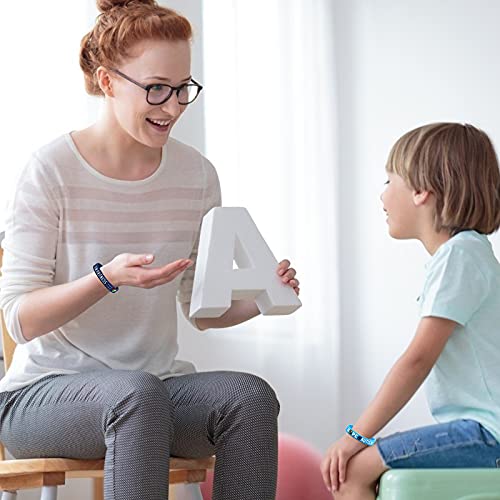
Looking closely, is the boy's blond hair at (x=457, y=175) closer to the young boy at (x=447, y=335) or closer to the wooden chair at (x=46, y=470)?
the young boy at (x=447, y=335)

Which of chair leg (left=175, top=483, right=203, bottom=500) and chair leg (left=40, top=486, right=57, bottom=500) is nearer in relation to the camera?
chair leg (left=40, top=486, right=57, bottom=500)

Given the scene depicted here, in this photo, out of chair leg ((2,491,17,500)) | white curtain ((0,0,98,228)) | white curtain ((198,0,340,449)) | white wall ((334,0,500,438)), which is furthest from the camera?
white curtain ((198,0,340,449))

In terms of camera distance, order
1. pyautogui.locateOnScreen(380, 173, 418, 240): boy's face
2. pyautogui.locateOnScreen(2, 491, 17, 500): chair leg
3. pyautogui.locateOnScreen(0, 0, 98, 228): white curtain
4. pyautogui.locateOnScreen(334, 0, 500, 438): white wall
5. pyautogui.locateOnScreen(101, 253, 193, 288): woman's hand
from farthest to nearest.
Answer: pyautogui.locateOnScreen(334, 0, 500, 438): white wall, pyautogui.locateOnScreen(0, 0, 98, 228): white curtain, pyautogui.locateOnScreen(2, 491, 17, 500): chair leg, pyautogui.locateOnScreen(380, 173, 418, 240): boy's face, pyautogui.locateOnScreen(101, 253, 193, 288): woman's hand

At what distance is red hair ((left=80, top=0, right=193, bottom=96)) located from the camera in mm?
1691

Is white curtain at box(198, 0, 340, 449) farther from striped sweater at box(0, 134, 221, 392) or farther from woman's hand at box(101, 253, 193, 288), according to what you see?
woman's hand at box(101, 253, 193, 288)

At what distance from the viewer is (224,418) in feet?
5.22

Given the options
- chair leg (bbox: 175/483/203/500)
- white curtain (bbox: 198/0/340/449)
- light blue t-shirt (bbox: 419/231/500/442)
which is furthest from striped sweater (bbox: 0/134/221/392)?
white curtain (bbox: 198/0/340/449)

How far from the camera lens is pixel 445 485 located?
1420 millimetres

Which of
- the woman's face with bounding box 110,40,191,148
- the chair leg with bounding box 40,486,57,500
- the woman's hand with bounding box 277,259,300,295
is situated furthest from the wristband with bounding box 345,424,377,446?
the woman's face with bounding box 110,40,191,148

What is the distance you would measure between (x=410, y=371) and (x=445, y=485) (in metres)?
0.18

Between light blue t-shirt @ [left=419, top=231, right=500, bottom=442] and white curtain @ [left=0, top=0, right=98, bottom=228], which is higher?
white curtain @ [left=0, top=0, right=98, bottom=228]

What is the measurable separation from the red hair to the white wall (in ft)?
3.69

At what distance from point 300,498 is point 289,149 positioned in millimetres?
1003

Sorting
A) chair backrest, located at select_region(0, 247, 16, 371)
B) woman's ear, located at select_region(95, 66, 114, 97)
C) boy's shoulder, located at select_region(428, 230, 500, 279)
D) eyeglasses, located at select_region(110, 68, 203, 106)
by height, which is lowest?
chair backrest, located at select_region(0, 247, 16, 371)
